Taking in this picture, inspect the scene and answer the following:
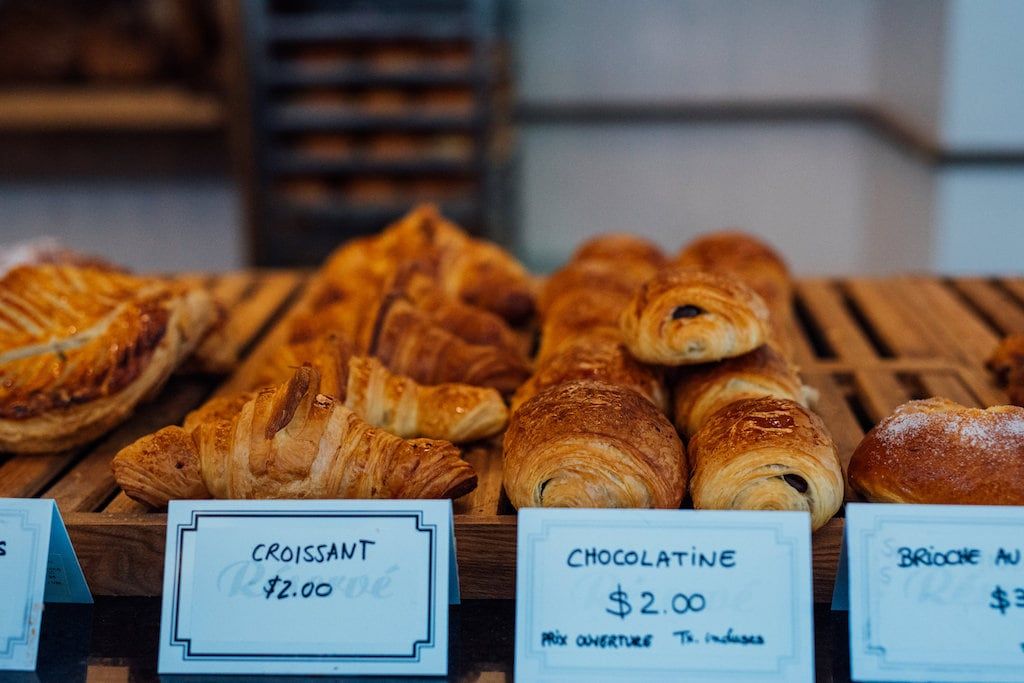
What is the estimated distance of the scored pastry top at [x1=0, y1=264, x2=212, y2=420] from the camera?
165cm

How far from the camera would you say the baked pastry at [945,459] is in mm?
1337

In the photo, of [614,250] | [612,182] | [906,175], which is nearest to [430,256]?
[614,250]

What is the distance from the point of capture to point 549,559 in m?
1.25

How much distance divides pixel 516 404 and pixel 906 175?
3.49 metres

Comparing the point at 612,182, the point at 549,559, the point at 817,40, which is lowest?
the point at 612,182

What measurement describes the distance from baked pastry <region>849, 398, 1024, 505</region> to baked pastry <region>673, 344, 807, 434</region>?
7.7 inches

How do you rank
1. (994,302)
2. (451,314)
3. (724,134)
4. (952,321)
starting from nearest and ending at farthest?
(451,314) → (952,321) → (994,302) → (724,134)

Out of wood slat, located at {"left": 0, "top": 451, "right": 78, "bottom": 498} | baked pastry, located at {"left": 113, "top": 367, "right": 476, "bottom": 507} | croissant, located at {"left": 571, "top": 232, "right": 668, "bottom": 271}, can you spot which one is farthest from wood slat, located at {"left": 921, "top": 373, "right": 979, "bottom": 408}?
wood slat, located at {"left": 0, "top": 451, "right": 78, "bottom": 498}

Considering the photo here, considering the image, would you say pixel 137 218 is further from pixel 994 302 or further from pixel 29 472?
pixel 994 302

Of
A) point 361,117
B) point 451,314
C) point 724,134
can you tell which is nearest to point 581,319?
point 451,314

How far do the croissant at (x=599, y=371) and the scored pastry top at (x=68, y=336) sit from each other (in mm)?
599

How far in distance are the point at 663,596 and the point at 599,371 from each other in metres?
0.48

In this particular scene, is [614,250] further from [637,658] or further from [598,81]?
[598,81]

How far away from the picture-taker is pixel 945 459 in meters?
1.36
